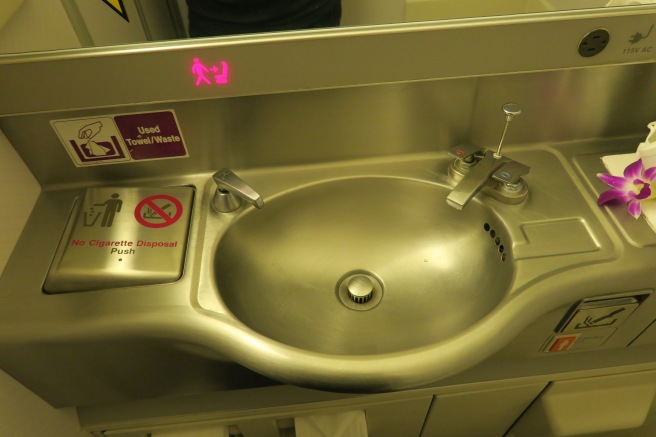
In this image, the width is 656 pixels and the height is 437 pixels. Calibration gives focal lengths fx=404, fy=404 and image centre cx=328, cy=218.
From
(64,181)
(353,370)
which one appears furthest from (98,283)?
(353,370)

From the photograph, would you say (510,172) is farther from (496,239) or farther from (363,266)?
(363,266)

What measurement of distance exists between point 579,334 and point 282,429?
621mm

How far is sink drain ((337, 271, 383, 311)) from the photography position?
2.41ft

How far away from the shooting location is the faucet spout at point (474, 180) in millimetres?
661

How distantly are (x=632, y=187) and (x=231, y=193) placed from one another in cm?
69

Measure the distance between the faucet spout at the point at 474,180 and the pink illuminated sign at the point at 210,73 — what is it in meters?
0.42

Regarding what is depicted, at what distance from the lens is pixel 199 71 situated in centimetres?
Answer: 65

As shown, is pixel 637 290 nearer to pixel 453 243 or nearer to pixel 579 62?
pixel 453 243

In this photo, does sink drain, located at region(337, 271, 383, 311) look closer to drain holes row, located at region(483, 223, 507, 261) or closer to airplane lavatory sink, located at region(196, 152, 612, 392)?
airplane lavatory sink, located at region(196, 152, 612, 392)

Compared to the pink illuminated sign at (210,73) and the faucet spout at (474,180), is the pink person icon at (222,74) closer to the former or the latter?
the pink illuminated sign at (210,73)

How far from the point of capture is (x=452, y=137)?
800 mm

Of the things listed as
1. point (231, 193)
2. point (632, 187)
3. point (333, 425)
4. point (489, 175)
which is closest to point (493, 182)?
point (489, 175)

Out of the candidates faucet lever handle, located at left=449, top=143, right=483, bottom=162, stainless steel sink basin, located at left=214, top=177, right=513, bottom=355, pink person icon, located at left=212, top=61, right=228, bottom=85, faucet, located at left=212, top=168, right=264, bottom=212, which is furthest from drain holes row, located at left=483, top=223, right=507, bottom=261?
pink person icon, located at left=212, top=61, right=228, bottom=85

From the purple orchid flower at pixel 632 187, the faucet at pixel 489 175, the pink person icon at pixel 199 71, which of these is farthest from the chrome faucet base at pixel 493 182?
the pink person icon at pixel 199 71
